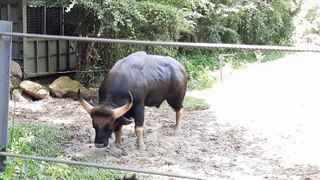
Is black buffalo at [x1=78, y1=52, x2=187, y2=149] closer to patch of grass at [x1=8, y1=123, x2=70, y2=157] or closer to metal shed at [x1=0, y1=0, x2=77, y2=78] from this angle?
patch of grass at [x1=8, y1=123, x2=70, y2=157]

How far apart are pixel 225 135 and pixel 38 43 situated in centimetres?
595

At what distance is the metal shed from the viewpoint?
452 inches

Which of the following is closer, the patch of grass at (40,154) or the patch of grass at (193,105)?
the patch of grass at (40,154)

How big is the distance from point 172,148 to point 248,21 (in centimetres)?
A: 1171

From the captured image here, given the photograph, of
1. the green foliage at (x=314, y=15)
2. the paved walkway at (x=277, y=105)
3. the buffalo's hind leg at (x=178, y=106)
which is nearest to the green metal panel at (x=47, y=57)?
the paved walkway at (x=277, y=105)

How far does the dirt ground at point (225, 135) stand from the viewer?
6082 millimetres

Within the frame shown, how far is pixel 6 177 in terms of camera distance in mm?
3062

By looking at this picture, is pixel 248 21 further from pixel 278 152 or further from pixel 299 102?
pixel 278 152

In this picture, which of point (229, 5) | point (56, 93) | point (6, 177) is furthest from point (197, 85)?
point (6, 177)

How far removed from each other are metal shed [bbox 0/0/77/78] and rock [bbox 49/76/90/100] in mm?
810

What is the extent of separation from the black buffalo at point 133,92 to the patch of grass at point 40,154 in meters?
0.66

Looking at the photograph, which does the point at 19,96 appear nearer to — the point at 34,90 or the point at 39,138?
the point at 34,90

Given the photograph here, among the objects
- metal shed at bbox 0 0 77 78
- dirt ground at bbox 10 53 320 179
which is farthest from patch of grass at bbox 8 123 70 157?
metal shed at bbox 0 0 77 78

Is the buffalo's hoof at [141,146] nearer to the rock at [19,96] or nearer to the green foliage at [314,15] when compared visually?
the rock at [19,96]
